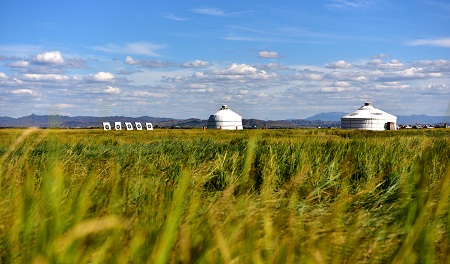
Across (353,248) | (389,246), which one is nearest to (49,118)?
(353,248)

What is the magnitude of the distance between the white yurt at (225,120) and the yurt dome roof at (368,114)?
29004mm

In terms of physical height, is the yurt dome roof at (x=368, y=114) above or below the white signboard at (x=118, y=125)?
above

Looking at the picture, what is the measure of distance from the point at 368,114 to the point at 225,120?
3645cm

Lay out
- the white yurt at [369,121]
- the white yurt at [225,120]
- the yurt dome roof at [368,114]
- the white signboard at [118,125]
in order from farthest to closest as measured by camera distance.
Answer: the white yurt at [225,120]
the white signboard at [118,125]
the yurt dome roof at [368,114]
the white yurt at [369,121]

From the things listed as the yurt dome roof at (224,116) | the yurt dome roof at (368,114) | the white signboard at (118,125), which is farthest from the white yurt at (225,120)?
the yurt dome roof at (368,114)

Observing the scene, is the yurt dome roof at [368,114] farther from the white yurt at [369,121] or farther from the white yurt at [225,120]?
the white yurt at [225,120]

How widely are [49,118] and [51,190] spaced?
1.48 feet

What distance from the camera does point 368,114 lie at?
451 feet

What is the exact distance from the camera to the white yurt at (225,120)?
488 feet

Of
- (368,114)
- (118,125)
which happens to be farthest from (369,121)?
(118,125)

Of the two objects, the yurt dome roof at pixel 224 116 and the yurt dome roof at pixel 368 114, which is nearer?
the yurt dome roof at pixel 368 114

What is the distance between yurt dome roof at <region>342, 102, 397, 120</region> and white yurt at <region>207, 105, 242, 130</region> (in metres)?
29.0

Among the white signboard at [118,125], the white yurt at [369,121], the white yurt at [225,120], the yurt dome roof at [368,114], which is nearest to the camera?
the white yurt at [369,121]

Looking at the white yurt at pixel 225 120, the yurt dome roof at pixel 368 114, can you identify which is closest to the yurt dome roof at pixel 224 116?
the white yurt at pixel 225 120
